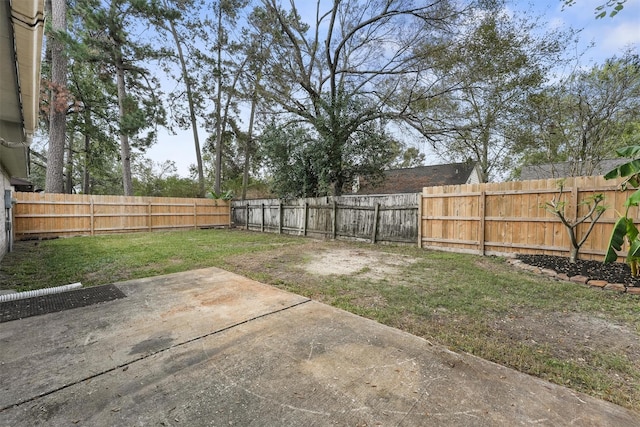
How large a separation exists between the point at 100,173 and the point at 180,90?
8958mm

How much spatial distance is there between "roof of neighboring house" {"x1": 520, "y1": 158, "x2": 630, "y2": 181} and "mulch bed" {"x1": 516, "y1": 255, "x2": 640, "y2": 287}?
21.6 ft

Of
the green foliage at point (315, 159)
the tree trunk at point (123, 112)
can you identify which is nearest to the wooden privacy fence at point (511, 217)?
the green foliage at point (315, 159)

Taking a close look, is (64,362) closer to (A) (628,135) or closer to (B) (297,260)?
(B) (297,260)

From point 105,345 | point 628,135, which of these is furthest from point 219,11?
point 628,135

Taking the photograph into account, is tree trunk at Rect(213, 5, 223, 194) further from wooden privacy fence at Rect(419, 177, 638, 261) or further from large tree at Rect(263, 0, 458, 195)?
wooden privacy fence at Rect(419, 177, 638, 261)

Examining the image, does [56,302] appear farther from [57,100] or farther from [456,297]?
[57,100]

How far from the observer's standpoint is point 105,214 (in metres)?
10.4

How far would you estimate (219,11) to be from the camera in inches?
589

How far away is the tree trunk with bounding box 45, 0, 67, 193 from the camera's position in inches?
349

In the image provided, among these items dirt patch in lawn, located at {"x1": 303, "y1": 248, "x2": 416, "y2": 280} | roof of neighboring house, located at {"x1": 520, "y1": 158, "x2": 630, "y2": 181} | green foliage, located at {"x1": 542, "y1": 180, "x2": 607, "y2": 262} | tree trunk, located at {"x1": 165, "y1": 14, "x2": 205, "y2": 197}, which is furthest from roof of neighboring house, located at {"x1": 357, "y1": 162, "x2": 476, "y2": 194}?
green foliage, located at {"x1": 542, "y1": 180, "x2": 607, "y2": 262}

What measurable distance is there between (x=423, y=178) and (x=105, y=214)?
1580 cm

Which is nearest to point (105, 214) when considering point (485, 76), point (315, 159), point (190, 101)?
point (315, 159)

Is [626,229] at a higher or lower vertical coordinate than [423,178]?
lower

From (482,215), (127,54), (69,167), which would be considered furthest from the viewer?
(69,167)
